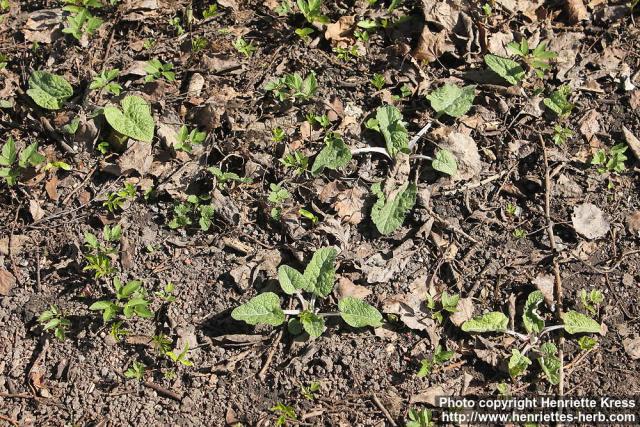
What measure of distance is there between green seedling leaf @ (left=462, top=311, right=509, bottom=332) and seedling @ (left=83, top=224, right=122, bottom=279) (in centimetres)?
184

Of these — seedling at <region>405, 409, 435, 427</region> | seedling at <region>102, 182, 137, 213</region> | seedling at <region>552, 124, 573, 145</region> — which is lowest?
seedling at <region>405, 409, 435, 427</region>

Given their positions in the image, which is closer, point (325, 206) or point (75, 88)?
point (325, 206)

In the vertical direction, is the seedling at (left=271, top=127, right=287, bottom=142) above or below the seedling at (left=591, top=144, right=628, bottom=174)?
above

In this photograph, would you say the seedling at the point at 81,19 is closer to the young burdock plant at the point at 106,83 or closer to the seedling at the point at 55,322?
the young burdock plant at the point at 106,83

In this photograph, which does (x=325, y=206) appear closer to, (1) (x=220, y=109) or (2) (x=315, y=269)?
(2) (x=315, y=269)

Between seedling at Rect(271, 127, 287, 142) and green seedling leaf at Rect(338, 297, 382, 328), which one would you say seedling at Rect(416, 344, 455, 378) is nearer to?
green seedling leaf at Rect(338, 297, 382, 328)

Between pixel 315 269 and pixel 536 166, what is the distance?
1429 millimetres

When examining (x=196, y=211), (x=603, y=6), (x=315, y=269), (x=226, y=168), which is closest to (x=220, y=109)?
(x=226, y=168)

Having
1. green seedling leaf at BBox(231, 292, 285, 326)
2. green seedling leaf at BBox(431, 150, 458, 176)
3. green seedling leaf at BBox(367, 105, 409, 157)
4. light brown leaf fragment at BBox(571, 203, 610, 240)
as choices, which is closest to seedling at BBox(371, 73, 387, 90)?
green seedling leaf at BBox(367, 105, 409, 157)

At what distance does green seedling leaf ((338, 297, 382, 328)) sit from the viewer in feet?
9.24

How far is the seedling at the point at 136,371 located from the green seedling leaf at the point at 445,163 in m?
1.84

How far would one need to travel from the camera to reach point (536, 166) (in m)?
3.29

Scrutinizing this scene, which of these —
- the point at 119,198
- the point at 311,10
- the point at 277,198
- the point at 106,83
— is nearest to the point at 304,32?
the point at 311,10

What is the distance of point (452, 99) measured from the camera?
132 inches
